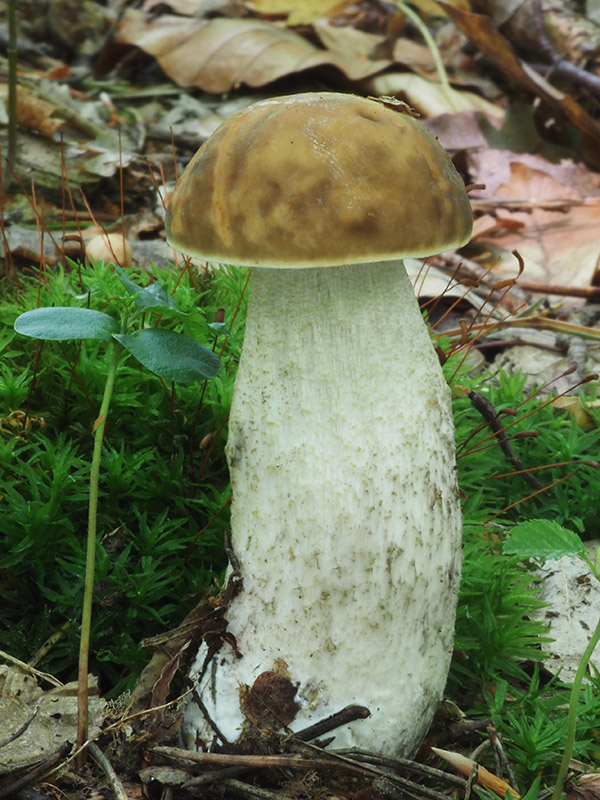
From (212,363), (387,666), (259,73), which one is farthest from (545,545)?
(259,73)

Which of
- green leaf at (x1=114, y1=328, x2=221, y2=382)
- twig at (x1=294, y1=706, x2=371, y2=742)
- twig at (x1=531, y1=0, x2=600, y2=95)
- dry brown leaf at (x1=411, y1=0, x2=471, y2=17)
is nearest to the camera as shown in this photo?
green leaf at (x1=114, y1=328, x2=221, y2=382)

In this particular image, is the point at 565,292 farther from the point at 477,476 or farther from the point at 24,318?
the point at 24,318

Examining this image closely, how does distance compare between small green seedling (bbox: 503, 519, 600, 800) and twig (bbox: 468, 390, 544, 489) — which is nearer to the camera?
small green seedling (bbox: 503, 519, 600, 800)

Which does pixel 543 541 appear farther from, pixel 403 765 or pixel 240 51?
pixel 240 51

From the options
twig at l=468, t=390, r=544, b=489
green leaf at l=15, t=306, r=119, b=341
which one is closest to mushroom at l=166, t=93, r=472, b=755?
green leaf at l=15, t=306, r=119, b=341

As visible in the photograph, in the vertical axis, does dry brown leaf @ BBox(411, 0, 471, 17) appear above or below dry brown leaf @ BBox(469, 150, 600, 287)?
above

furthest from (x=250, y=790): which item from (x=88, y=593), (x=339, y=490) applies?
(x=339, y=490)

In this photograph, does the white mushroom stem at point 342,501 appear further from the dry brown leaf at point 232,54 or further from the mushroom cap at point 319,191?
the dry brown leaf at point 232,54

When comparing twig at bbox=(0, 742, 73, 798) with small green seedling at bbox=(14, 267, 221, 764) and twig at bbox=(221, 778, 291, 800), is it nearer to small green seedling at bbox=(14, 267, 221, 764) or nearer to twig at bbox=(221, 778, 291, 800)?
small green seedling at bbox=(14, 267, 221, 764)
